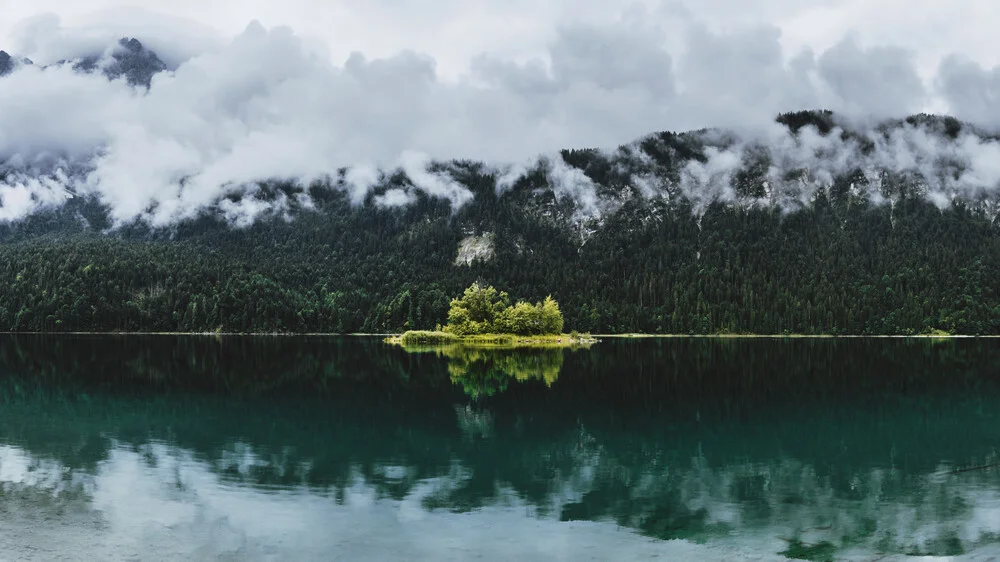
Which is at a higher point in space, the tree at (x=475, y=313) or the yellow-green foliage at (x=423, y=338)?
the tree at (x=475, y=313)

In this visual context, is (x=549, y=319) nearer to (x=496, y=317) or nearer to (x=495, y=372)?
(x=496, y=317)

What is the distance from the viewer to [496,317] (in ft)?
617

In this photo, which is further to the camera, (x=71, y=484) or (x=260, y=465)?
(x=260, y=465)

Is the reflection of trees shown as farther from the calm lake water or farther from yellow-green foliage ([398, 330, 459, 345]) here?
yellow-green foliage ([398, 330, 459, 345])

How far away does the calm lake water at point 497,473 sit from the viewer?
2438 centimetres

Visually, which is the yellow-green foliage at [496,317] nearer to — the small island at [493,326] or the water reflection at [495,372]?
the small island at [493,326]

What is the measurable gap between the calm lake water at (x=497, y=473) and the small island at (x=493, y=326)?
363ft

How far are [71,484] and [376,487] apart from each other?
1298cm

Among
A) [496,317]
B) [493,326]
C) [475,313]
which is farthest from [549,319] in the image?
[475,313]

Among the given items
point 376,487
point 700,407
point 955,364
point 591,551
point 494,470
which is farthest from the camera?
point 955,364

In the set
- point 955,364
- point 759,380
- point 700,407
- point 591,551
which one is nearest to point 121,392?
point 700,407

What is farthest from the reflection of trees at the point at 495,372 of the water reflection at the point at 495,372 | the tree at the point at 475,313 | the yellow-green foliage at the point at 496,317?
the tree at the point at 475,313

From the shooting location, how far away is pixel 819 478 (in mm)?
33375

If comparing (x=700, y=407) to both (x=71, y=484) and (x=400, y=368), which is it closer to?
(x=71, y=484)
